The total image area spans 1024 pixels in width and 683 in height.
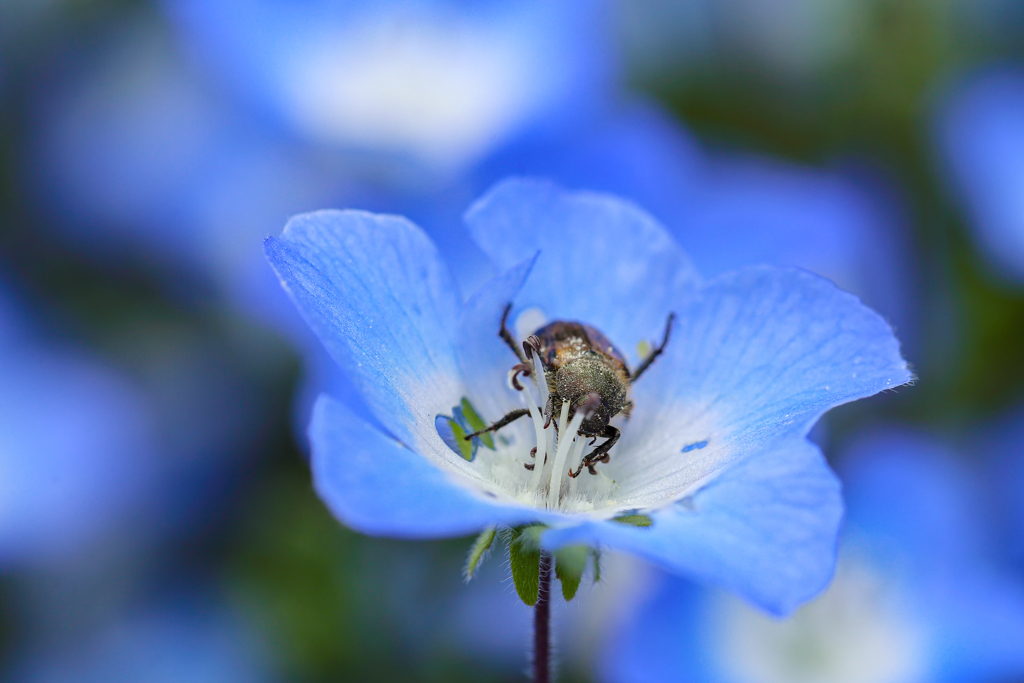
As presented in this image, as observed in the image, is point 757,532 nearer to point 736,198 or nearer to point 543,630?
point 543,630

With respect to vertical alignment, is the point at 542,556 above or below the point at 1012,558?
below

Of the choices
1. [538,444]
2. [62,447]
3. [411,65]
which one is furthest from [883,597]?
[411,65]

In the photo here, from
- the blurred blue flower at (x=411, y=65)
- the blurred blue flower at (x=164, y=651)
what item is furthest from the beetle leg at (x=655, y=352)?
the blurred blue flower at (x=411, y=65)

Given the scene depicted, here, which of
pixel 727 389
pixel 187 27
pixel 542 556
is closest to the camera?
pixel 542 556

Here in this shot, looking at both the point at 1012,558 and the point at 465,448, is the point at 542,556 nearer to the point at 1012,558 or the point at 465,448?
the point at 465,448

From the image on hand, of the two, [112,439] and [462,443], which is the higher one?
[112,439]

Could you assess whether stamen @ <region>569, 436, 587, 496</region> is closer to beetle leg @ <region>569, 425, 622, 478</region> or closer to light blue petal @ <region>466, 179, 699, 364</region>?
beetle leg @ <region>569, 425, 622, 478</region>

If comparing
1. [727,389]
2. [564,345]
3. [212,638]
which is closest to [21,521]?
[212,638]

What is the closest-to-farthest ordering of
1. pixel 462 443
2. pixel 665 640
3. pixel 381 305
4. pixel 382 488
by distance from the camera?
pixel 382 488, pixel 381 305, pixel 462 443, pixel 665 640
